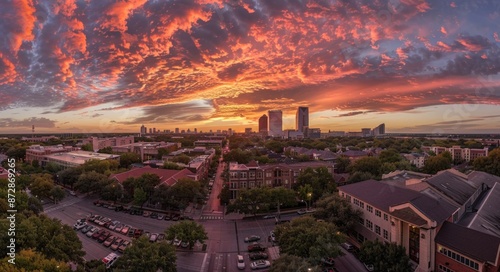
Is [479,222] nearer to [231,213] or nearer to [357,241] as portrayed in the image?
[357,241]

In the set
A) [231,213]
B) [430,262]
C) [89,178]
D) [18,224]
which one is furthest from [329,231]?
[89,178]

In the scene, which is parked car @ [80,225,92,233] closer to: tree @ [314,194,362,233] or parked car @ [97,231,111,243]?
parked car @ [97,231,111,243]

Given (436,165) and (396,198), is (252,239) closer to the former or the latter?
(396,198)

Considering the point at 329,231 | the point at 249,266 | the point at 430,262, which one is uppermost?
the point at 329,231

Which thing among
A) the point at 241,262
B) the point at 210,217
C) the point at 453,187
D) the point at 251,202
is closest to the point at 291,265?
the point at 241,262

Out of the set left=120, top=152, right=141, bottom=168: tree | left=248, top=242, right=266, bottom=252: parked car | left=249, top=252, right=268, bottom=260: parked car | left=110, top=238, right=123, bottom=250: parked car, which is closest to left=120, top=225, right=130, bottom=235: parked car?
left=110, top=238, right=123, bottom=250: parked car

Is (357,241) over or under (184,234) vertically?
under
